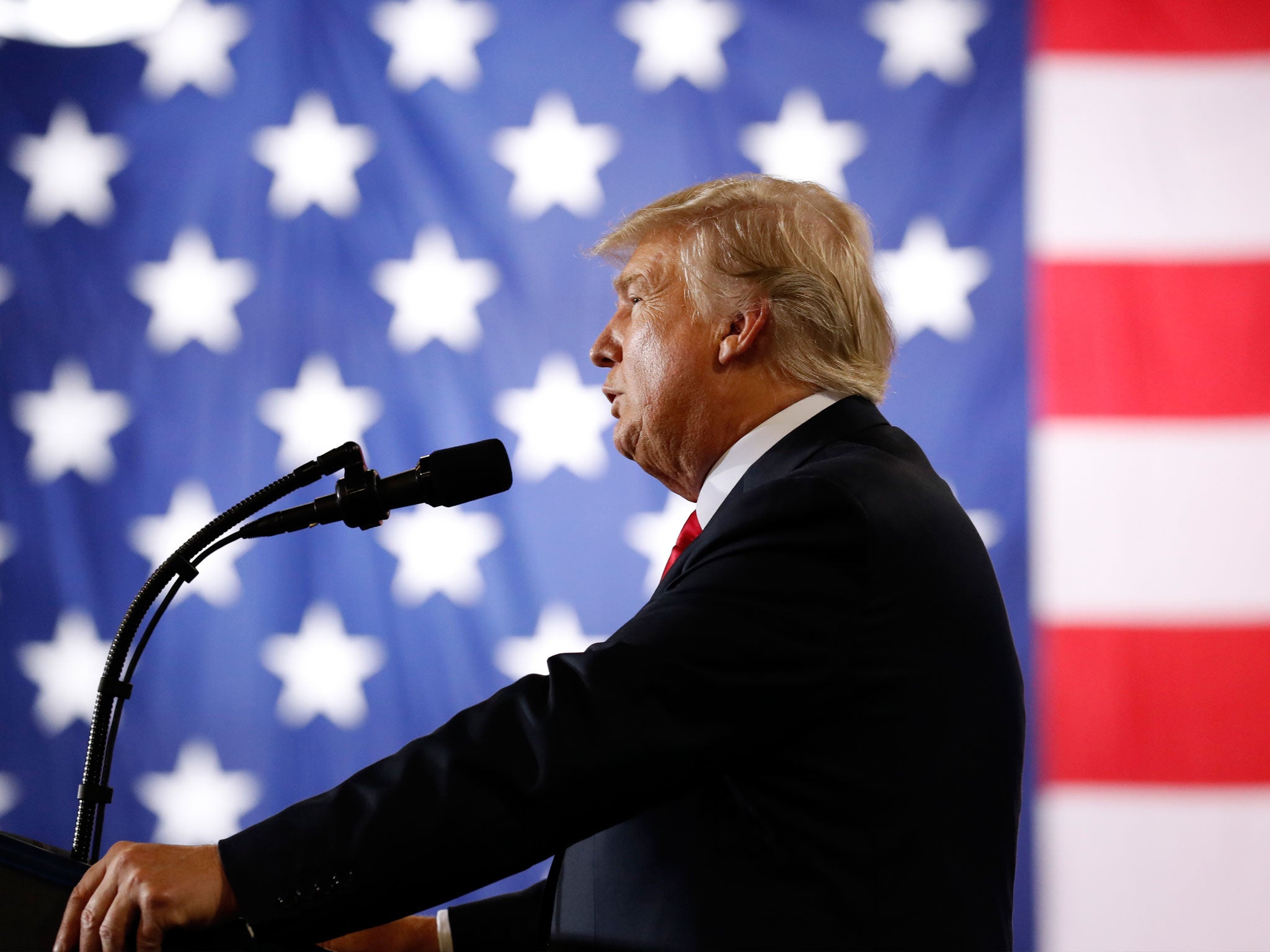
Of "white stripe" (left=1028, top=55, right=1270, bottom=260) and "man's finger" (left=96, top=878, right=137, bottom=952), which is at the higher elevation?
"white stripe" (left=1028, top=55, right=1270, bottom=260)

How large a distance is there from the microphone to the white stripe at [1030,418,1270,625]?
1.22m

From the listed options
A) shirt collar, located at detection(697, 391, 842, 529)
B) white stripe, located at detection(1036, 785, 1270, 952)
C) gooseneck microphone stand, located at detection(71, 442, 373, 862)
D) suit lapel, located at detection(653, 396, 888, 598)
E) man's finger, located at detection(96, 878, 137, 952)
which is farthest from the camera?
white stripe, located at detection(1036, 785, 1270, 952)

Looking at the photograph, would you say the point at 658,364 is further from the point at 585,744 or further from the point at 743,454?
the point at 585,744

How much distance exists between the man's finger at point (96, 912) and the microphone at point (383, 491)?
0.96 feet

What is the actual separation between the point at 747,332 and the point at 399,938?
78 cm

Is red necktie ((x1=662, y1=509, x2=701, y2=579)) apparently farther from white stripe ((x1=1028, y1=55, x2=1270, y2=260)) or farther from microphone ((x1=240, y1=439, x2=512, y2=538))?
white stripe ((x1=1028, y1=55, x2=1270, y2=260))

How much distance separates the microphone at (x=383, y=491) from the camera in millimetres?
877

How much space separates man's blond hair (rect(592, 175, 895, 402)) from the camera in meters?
1.15

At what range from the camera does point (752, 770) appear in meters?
0.84

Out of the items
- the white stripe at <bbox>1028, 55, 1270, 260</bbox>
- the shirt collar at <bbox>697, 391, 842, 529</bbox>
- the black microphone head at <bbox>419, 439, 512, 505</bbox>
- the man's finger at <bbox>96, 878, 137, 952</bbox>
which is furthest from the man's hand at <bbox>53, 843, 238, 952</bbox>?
the white stripe at <bbox>1028, 55, 1270, 260</bbox>

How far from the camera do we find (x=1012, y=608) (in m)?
1.79

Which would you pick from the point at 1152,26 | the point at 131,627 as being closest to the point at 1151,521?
the point at 1152,26

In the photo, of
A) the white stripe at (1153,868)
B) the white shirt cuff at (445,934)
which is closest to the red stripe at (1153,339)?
the white stripe at (1153,868)

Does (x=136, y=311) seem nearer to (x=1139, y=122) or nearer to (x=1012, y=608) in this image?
(x=1012, y=608)
